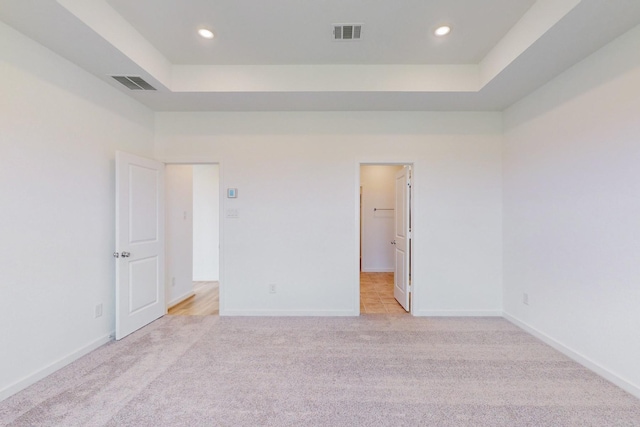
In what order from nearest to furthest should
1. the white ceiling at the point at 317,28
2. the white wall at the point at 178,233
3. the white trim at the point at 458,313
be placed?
the white ceiling at the point at 317,28
the white trim at the point at 458,313
the white wall at the point at 178,233

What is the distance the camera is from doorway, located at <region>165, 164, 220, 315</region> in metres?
3.98

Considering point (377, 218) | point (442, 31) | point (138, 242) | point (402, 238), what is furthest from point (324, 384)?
point (377, 218)

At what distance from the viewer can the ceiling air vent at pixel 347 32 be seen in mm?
2365

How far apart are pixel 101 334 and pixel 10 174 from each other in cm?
169

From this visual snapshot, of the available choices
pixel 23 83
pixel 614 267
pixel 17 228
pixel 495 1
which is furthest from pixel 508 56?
pixel 17 228

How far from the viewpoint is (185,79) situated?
3004mm

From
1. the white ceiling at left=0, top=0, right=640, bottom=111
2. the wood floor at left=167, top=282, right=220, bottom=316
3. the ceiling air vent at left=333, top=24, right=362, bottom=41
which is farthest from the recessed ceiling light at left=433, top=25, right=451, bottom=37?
the wood floor at left=167, top=282, right=220, bottom=316

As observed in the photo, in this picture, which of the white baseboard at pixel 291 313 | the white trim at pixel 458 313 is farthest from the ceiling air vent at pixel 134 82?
the white trim at pixel 458 313

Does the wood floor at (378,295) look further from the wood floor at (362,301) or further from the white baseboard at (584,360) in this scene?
the white baseboard at (584,360)

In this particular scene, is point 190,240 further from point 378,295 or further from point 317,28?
point 317,28

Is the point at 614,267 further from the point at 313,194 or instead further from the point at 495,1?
the point at 313,194

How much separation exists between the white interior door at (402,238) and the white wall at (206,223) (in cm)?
355

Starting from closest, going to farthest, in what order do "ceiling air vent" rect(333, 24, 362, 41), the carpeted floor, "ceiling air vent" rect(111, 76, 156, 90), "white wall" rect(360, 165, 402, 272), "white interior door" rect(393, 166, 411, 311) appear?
the carpeted floor < "ceiling air vent" rect(333, 24, 362, 41) < "ceiling air vent" rect(111, 76, 156, 90) < "white interior door" rect(393, 166, 411, 311) < "white wall" rect(360, 165, 402, 272)

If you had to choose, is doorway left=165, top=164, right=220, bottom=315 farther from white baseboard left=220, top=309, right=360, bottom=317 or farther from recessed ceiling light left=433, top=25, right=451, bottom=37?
recessed ceiling light left=433, top=25, right=451, bottom=37
